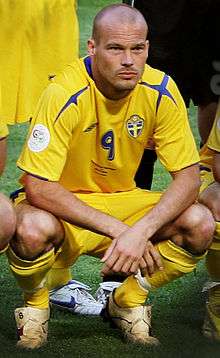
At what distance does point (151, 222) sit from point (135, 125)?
16.7 inches

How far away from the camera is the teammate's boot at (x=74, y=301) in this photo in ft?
16.9

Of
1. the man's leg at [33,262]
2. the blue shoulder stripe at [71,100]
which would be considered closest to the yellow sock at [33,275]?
the man's leg at [33,262]

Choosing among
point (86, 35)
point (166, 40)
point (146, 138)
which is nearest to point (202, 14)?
point (166, 40)

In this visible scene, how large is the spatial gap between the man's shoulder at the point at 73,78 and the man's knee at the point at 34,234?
1.65 ft

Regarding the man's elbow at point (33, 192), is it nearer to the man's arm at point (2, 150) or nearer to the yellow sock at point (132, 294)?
the man's arm at point (2, 150)

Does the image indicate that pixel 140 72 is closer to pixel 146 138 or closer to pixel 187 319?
pixel 146 138

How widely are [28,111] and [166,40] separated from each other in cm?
77

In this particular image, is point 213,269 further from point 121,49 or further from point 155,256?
point 121,49

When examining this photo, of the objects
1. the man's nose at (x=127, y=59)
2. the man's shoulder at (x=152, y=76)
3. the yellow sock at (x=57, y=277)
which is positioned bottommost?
the yellow sock at (x=57, y=277)

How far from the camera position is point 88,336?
483 centimetres

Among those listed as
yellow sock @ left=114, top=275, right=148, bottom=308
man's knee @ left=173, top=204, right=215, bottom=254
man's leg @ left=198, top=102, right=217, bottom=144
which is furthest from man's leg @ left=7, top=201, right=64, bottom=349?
man's leg @ left=198, top=102, right=217, bottom=144

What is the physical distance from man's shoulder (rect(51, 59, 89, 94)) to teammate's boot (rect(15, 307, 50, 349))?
86cm

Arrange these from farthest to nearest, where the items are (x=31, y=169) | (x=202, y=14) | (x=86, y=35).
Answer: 1. (x=86, y=35)
2. (x=202, y=14)
3. (x=31, y=169)

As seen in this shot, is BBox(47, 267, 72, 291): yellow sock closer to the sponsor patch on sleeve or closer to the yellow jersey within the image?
the yellow jersey
